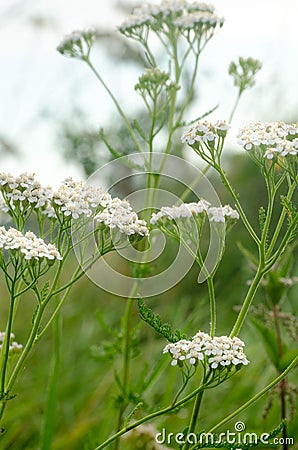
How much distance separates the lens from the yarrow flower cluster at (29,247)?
1367mm

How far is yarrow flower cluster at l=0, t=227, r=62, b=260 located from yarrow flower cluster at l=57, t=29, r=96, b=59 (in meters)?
1.11

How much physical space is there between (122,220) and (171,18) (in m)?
1.06

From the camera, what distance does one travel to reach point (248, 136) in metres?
1.50

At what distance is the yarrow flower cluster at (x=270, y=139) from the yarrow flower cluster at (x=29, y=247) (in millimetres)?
457

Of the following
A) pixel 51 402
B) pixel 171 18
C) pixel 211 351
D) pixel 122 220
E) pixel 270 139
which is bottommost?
pixel 211 351

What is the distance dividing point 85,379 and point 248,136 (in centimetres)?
221

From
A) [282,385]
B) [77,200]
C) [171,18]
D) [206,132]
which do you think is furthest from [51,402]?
[171,18]

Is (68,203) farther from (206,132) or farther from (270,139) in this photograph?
(270,139)

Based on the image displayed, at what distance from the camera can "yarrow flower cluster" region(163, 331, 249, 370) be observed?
1.31 metres

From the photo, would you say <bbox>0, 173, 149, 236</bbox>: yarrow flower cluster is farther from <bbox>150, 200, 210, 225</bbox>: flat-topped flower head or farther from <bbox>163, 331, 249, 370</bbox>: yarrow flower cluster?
<bbox>163, 331, 249, 370</bbox>: yarrow flower cluster

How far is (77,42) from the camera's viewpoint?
2383 mm

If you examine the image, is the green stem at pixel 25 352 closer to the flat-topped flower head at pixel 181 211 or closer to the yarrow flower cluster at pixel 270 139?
the flat-topped flower head at pixel 181 211

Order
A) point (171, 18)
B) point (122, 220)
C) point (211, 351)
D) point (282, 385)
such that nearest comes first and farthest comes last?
point (211, 351) < point (122, 220) < point (282, 385) < point (171, 18)

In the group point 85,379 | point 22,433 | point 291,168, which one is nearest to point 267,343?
point 291,168
